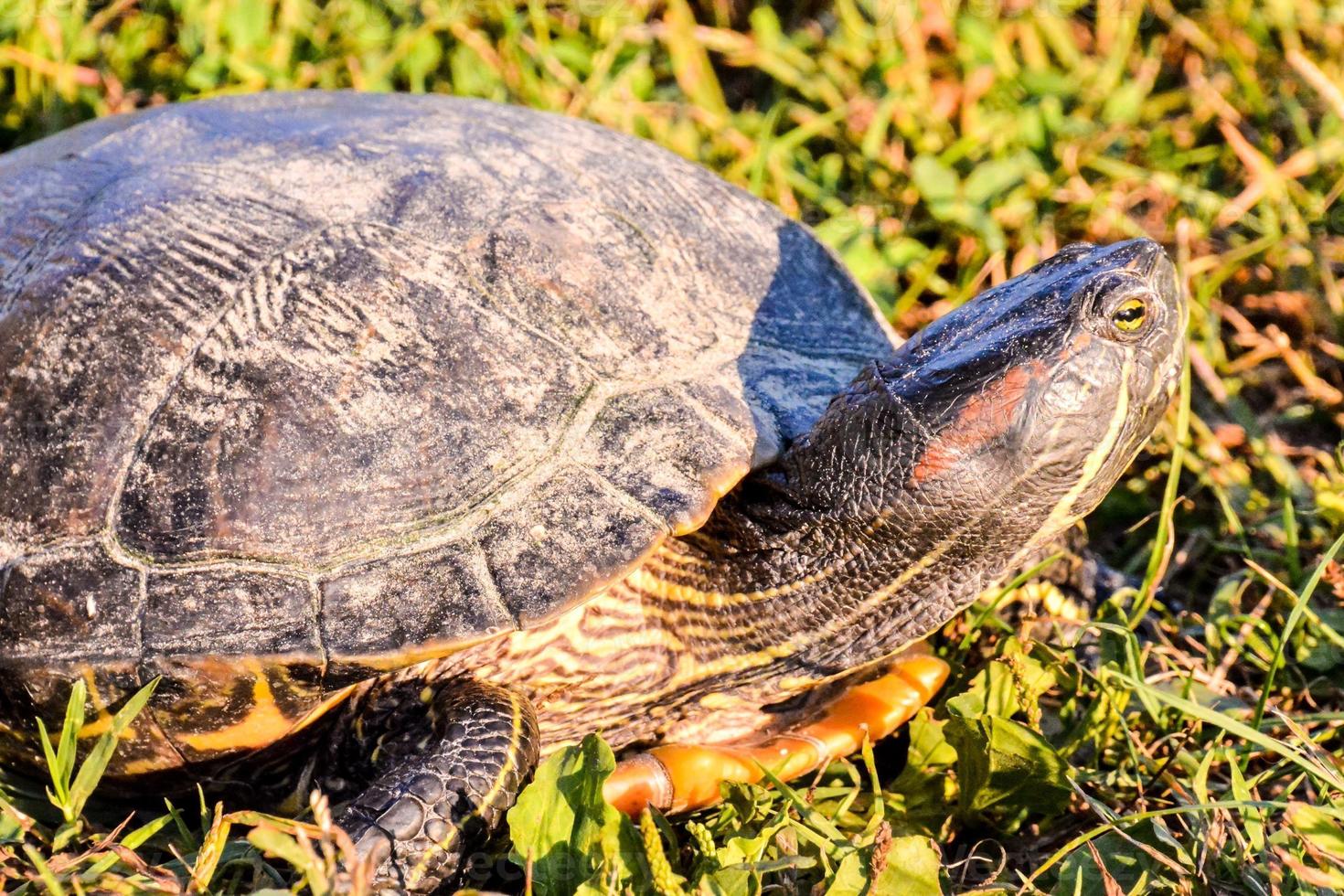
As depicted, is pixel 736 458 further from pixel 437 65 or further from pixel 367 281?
pixel 437 65

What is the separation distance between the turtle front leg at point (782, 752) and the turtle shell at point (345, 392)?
55 cm

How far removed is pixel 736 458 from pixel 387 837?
1.12 m

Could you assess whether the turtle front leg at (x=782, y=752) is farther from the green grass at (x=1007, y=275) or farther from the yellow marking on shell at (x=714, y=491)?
the yellow marking on shell at (x=714, y=491)

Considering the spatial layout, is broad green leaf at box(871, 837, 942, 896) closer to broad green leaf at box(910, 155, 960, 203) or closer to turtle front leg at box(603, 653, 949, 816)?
turtle front leg at box(603, 653, 949, 816)

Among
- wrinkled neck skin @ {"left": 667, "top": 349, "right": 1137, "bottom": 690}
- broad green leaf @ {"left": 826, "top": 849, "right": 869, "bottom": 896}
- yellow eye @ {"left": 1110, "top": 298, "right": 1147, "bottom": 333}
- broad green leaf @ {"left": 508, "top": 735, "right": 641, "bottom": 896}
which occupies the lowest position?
broad green leaf @ {"left": 826, "top": 849, "right": 869, "bottom": 896}

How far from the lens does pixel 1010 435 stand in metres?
2.70

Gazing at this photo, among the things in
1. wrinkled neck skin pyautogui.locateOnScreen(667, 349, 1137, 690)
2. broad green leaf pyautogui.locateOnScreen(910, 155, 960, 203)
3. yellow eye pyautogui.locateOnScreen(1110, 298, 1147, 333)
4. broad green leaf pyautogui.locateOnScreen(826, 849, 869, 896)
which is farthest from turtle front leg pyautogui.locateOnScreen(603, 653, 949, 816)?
broad green leaf pyautogui.locateOnScreen(910, 155, 960, 203)

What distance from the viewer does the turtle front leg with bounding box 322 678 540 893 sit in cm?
255

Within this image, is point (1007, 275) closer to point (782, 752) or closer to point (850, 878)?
point (782, 752)

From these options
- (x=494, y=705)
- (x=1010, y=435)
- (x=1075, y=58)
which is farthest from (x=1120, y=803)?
(x=1075, y=58)

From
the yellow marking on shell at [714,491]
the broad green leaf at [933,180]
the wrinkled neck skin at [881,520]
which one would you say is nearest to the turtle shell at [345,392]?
the yellow marking on shell at [714,491]

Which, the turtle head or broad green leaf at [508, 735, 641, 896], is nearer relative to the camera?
broad green leaf at [508, 735, 641, 896]

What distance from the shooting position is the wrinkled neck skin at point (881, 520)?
2748 mm

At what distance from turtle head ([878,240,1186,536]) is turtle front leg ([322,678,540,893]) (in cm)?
108
